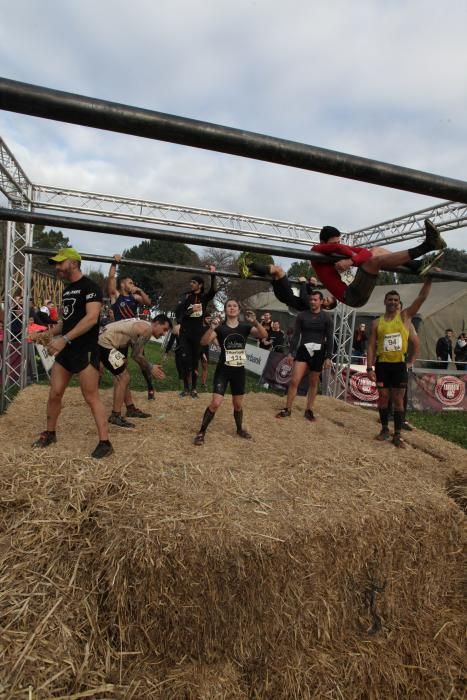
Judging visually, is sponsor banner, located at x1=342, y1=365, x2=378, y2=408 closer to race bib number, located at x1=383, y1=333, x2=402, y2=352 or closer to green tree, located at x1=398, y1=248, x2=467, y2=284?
race bib number, located at x1=383, y1=333, x2=402, y2=352

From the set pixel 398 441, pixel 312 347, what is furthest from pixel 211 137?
pixel 312 347

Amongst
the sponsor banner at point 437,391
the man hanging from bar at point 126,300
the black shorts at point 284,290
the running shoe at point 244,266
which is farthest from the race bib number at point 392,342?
the sponsor banner at point 437,391

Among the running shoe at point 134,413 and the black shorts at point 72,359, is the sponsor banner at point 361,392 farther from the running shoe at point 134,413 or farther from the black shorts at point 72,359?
the black shorts at point 72,359

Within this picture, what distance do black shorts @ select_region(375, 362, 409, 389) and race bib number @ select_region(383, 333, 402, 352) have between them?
187 mm

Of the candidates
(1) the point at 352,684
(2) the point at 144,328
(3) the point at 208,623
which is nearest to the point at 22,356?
(2) the point at 144,328

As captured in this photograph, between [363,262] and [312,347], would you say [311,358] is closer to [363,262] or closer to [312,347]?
[312,347]

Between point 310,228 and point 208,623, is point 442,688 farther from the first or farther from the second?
point 310,228

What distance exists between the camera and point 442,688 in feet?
8.00

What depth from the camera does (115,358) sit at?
5.07 m

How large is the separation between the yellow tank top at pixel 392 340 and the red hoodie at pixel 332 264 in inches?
89.0

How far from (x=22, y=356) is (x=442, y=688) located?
728 cm

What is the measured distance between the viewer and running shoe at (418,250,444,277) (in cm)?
275

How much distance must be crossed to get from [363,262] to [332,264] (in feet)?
0.73

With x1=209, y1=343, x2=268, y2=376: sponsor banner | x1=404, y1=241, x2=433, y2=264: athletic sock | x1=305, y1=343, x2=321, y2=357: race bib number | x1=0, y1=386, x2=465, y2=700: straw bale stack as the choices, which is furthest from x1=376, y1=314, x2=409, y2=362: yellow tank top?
x1=209, y1=343, x2=268, y2=376: sponsor banner
